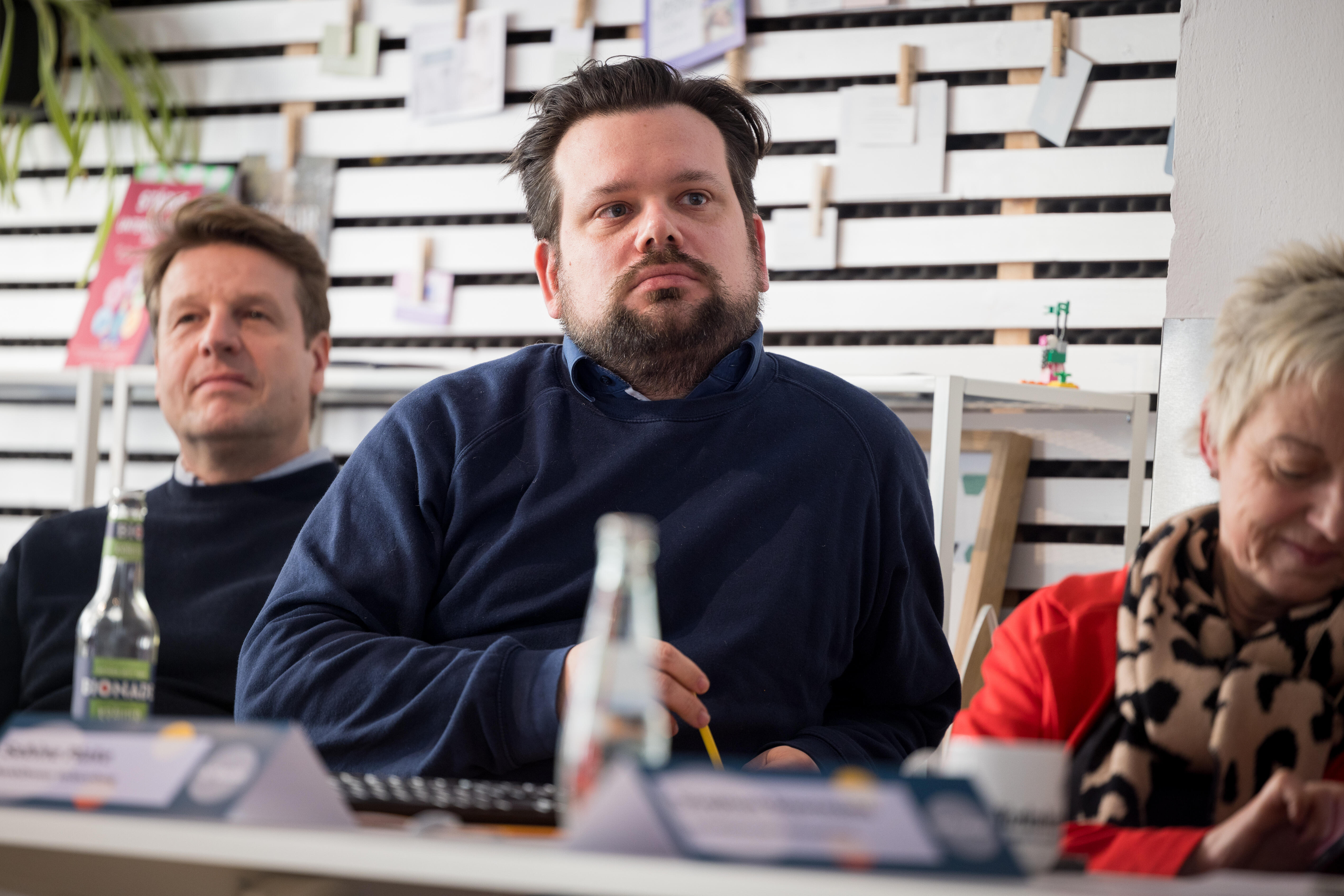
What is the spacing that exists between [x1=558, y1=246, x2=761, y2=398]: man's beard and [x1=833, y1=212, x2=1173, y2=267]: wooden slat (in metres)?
1.37

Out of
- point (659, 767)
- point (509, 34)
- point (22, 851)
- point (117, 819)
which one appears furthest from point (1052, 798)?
point (509, 34)

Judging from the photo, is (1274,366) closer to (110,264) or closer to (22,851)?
(22,851)

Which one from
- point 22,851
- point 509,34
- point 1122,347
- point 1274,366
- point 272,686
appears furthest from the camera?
point 509,34

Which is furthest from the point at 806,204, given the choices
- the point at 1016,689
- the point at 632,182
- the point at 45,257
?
the point at 45,257

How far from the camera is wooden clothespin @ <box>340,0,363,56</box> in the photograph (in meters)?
3.93

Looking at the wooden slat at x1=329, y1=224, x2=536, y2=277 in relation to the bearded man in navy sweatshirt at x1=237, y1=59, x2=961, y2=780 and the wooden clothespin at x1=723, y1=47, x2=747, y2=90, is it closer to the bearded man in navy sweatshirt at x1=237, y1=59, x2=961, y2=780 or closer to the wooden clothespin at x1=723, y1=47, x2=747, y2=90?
the wooden clothespin at x1=723, y1=47, x2=747, y2=90

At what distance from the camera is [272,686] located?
163 cm

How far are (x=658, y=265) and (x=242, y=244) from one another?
1100 mm

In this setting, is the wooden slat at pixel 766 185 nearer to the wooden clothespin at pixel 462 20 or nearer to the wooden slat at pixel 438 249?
the wooden slat at pixel 438 249

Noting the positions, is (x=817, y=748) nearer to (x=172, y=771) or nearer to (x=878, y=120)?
(x=172, y=771)

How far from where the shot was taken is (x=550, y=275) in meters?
2.05

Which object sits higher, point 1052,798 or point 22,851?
point 1052,798

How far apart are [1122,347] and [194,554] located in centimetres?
217

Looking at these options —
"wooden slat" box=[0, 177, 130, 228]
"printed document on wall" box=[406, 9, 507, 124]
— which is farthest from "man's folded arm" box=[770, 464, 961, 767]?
"wooden slat" box=[0, 177, 130, 228]
